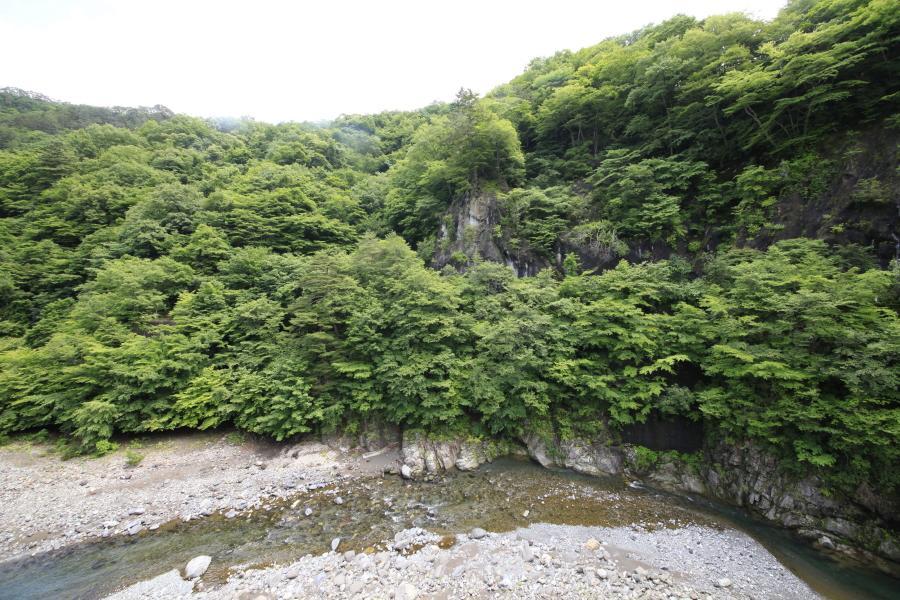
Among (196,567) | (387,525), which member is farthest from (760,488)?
(196,567)

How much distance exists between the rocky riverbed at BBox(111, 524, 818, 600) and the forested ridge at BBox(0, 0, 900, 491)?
3.18m

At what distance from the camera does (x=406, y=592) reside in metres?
6.73

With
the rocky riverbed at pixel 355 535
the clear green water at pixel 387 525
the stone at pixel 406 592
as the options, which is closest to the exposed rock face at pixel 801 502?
the clear green water at pixel 387 525

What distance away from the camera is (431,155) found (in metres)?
25.3

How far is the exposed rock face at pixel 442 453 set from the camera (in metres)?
11.8

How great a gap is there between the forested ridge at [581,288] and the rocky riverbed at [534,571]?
10.4 ft

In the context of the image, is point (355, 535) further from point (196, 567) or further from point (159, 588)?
point (159, 588)

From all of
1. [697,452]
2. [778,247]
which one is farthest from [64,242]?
[778,247]

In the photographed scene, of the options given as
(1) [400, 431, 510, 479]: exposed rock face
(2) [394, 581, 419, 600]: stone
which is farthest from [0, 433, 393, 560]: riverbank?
(2) [394, 581, 419, 600]: stone

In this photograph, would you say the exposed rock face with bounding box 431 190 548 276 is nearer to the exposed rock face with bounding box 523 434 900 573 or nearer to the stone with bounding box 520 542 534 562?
the exposed rock face with bounding box 523 434 900 573

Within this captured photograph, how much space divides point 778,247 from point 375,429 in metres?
17.3

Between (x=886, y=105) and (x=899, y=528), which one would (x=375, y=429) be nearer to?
(x=899, y=528)

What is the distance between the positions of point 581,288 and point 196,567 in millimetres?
15469

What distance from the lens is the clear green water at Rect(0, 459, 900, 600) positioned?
7.36 meters
